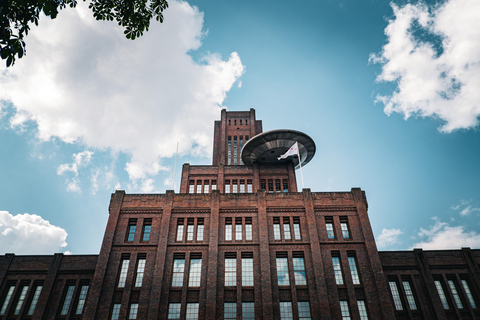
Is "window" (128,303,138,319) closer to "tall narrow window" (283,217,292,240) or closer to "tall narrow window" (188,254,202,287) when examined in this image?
"tall narrow window" (188,254,202,287)

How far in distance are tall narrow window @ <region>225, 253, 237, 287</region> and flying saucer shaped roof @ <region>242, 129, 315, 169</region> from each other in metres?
16.1

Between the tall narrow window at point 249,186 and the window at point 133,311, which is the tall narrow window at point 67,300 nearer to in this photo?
the window at point 133,311

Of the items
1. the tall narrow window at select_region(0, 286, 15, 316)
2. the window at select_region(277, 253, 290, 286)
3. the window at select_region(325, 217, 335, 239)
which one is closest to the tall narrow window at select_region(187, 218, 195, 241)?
the window at select_region(277, 253, 290, 286)

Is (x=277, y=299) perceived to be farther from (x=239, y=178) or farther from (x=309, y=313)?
(x=239, y=178)

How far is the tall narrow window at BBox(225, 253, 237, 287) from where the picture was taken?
1121 inches

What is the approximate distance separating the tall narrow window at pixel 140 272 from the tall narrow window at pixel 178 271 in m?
2.82

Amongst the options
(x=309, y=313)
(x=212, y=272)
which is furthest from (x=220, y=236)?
(x=309, y=313)

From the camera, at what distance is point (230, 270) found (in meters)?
29.1

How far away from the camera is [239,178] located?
45.8 meters

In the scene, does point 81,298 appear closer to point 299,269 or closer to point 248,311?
point 248,311

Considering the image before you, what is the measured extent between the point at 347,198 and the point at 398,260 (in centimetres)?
753

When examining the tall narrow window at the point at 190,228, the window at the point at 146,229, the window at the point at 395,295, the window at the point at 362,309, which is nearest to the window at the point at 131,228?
the window at the point at 146,229

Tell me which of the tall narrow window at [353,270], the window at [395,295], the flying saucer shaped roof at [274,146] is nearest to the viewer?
the tall narrow window at [353,270]

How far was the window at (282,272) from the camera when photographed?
2850 centimetres
